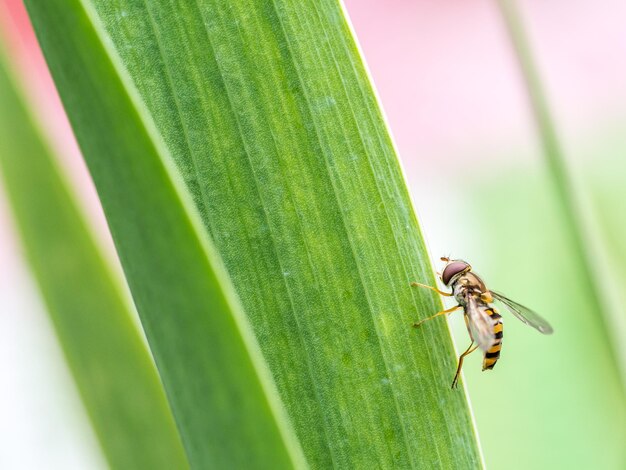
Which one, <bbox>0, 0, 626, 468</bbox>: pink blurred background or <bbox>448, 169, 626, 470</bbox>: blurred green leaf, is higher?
<bbox>0, 0, 626, 468</bbox>: pink blurred background

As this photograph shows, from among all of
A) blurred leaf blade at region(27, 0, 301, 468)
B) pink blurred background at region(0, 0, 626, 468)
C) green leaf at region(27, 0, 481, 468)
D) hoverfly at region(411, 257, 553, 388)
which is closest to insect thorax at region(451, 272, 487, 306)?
hoverfly at region(411, 257, 553, 388)

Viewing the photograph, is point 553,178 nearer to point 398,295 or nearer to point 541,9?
point 398,295

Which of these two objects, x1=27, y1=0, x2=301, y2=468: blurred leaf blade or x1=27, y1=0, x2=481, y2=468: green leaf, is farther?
x1=27, y1=0, x2=481, y2=468: green leaf

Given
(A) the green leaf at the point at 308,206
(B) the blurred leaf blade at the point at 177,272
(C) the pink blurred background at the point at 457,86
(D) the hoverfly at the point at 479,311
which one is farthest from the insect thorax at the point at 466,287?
(C) the pink blurred background at the point at 457,86

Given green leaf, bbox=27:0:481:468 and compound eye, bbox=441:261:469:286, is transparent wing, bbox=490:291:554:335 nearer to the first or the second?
compound eye, bbox=441:261:469:286

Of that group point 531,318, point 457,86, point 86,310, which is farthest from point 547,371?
point 457,86

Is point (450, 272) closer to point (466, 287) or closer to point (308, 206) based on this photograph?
point (466, 287)

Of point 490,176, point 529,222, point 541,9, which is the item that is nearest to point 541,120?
point 529,222
